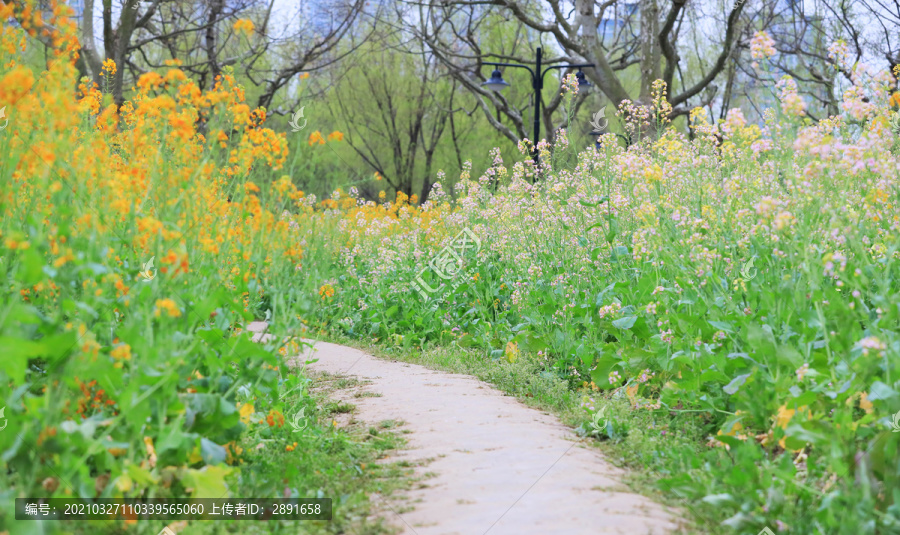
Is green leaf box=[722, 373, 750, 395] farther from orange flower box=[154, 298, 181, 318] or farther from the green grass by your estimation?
orange flower box=[154, 298, 181, 318]

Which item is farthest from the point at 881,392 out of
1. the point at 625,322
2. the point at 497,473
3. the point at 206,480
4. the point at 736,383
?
the point at 206,480

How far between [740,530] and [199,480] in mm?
1968

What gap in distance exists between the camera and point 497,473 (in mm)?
3213

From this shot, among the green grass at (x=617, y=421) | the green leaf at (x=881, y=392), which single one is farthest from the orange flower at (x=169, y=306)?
→ the green leaf at (x=881, y=392)

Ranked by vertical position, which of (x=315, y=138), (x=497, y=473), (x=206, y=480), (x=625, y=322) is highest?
Answer: (x=315, y=138)

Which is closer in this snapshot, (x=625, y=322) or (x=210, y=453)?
(x=210, y=453)

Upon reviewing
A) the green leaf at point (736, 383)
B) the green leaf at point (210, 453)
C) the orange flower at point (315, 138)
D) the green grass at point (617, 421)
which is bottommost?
the green grass at point (617, 421)

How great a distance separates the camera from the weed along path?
2.65m

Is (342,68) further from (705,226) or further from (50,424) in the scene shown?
(50,424)

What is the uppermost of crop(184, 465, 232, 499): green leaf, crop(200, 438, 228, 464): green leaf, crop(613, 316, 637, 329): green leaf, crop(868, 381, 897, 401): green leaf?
crop(868, 381, 897, 401): green leaf

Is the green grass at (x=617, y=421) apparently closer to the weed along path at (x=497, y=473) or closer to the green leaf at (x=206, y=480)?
the weed along path at (x=497, y=473)

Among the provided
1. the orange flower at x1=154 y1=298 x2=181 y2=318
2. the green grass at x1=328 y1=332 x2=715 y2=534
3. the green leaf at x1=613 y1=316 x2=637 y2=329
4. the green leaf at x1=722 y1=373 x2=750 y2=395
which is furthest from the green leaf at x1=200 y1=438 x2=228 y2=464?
the green leaf at x1=613 y1=316 x2=637 y2=329

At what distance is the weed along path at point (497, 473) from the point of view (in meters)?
2.65

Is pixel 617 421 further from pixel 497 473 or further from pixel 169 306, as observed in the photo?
pixel 169 306
